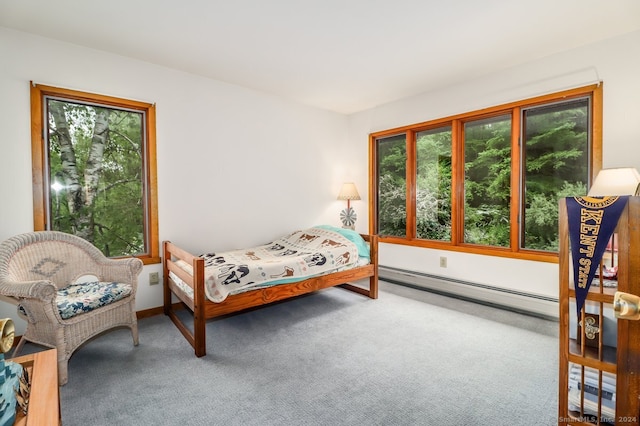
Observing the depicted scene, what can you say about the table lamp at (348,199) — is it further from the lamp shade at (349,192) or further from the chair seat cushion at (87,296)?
the chair seat cushion at (87,296)

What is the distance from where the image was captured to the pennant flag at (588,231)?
1.07 metres

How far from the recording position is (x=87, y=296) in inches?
80.8

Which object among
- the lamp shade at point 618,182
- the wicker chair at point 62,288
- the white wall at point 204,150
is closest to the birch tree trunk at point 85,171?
the white wall at point 204,150

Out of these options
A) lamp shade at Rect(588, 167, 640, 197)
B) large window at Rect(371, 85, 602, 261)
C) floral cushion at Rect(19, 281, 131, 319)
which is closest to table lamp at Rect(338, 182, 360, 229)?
large window at Rect(371, 85, 602, 261)

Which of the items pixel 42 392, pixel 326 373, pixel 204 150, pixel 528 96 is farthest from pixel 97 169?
pixel 528 96

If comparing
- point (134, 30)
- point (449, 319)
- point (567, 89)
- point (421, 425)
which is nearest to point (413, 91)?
point (567, 89)

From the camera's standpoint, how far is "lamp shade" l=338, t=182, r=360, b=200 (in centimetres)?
417

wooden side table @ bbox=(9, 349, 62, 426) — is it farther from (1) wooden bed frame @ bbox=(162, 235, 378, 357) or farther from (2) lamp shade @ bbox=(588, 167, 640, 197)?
(2) lamp shade @ bbox=(588, 167, 640, 197)

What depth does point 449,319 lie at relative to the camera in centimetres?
277

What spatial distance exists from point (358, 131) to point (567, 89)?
2.42m

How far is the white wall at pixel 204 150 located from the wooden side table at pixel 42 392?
155 cm

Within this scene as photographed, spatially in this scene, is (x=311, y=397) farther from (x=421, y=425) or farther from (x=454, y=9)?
(x=454, y=9)

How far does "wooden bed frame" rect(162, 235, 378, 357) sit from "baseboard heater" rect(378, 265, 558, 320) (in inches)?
27.6

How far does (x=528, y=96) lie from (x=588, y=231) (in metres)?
2.33
